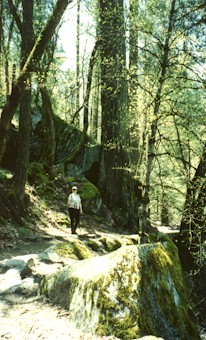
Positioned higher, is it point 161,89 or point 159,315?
point 161,89

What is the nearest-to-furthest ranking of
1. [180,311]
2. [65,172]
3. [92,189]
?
[180,311], [92,189], [65,172]

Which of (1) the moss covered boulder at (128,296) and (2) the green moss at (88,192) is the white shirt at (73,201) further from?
(1) the moss covered boulder at (128,296)

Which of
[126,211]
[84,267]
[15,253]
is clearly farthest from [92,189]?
[84,267]

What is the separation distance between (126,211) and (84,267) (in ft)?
36.9

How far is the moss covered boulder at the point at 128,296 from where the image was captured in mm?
3148

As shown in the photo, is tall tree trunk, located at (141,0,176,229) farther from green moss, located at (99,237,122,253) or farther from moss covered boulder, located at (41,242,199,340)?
moss covered boulder, located at (41,242,199,340)

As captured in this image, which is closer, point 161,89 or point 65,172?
point 161,89

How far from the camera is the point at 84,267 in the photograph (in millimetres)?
3766

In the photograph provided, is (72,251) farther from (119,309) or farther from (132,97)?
(132,97)

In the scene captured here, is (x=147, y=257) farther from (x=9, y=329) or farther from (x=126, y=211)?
(x=126, y=211)

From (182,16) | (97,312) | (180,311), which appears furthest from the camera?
(182,16)

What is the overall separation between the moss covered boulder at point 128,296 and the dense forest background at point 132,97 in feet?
8.54

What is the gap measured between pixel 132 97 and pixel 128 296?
392 inches

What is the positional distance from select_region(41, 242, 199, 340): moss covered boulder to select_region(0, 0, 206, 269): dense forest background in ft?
8.54
